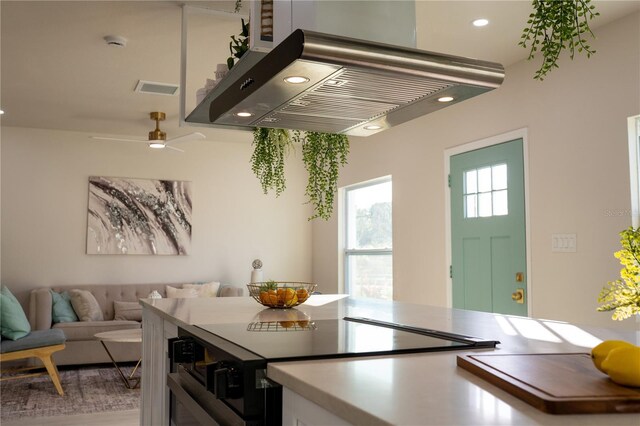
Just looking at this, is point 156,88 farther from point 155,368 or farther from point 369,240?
point 155,368

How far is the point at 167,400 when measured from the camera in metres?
2.18

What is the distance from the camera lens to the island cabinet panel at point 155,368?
229 centimetres

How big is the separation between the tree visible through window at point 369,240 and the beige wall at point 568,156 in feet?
3.28

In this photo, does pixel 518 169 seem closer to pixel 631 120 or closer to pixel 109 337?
pixel 631 120

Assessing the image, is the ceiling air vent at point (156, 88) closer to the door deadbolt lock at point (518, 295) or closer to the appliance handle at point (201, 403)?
the door deadbolt lock at point (518, 295)

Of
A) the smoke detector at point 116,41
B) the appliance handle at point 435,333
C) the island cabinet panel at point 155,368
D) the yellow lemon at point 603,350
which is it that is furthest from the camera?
the smoke detector at point 116,41

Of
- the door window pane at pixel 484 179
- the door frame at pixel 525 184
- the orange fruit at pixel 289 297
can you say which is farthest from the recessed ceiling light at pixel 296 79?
the door window pane at pixel 484 179

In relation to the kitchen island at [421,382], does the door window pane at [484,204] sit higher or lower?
higher

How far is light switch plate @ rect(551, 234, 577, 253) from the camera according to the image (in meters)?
3.58

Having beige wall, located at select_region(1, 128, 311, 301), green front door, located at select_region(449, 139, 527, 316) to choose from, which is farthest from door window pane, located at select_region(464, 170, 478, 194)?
beige wall, located at select_region(1, 128, 311, 301)

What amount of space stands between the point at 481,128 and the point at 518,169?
0.51 metres

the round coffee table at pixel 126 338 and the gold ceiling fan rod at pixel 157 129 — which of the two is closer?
the round coffee table at pixel 126 338

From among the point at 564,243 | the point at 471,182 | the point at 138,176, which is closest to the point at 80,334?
the point at 138,176

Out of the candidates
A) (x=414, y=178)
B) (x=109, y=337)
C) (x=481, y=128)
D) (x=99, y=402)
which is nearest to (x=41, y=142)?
(x=109, y=337)
